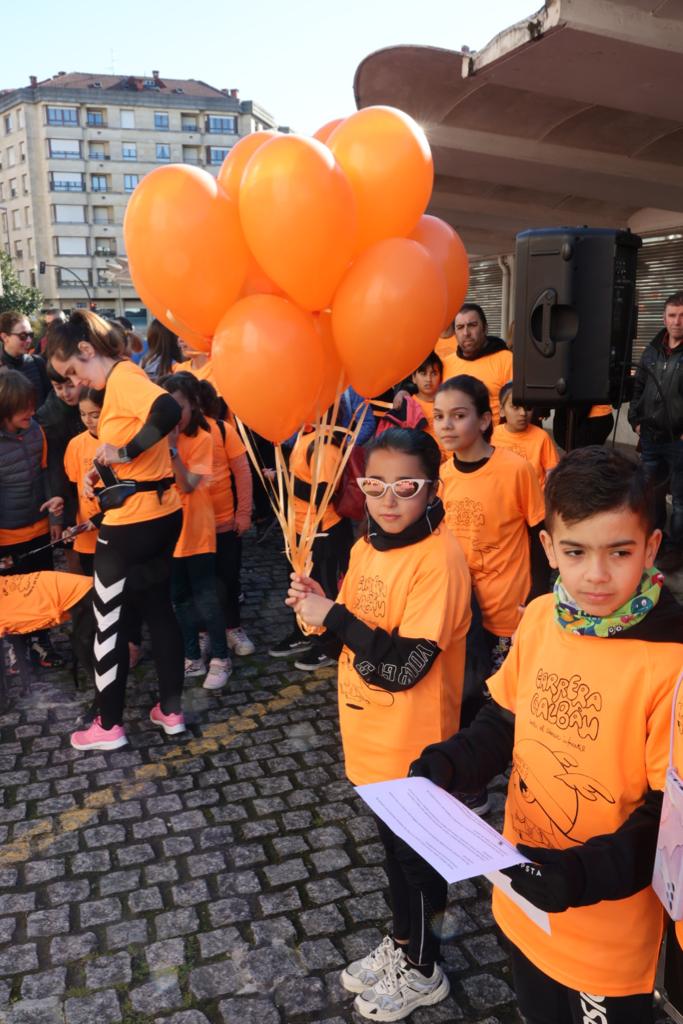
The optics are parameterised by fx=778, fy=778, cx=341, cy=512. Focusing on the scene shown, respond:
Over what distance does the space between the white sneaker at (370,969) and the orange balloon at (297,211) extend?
2.05 meters

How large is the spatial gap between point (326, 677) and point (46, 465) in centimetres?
210

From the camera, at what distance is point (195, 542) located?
4453 mm

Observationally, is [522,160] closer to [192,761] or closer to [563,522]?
[192,761]

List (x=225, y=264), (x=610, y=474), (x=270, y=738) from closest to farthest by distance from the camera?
(x=610, y=474) < (x=225, y=264) < (x=270, y=738)

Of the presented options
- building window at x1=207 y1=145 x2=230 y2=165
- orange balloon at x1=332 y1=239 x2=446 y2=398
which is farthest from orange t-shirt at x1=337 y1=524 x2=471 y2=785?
building window at x1=207 y1=145 x2=230 y2=165

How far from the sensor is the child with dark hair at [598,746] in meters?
1.46

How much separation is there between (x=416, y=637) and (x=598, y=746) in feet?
2.35

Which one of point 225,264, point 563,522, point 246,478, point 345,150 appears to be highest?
point 345,150

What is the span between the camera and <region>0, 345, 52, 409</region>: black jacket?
6.52 meters

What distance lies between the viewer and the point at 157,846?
3080 millimetres

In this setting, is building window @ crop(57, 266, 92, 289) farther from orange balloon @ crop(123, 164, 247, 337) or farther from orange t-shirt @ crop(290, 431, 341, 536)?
orange balloon @ crop(123, 164, 247, 337)

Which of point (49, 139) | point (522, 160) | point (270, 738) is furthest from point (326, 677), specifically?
point (49, 139)

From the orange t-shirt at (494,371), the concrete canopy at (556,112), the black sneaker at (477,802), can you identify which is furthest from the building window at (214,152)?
the black sneaker at (477,802)

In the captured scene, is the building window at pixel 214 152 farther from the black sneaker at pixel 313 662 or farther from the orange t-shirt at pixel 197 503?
the black sneaker at pixel 313 662
